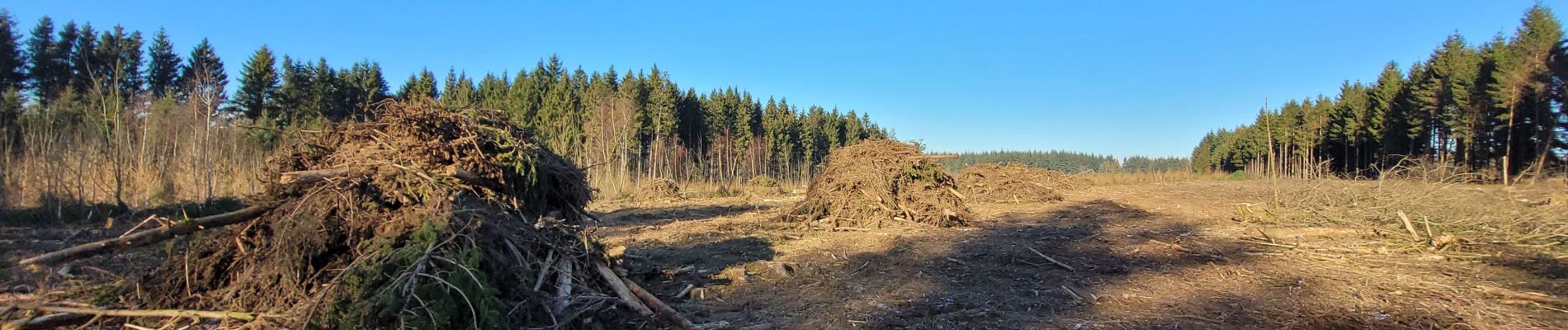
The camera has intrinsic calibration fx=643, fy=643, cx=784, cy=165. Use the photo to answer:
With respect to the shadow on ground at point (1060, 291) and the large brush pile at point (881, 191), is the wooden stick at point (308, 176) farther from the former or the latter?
the large brush pile at point (881, 191)

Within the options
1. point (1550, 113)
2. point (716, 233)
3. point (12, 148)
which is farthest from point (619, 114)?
point (1550, 113)

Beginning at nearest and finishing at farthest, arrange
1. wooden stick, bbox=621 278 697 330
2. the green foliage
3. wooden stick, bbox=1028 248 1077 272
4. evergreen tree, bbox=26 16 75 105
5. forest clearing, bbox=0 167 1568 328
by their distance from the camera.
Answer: the green foliage < wooden stick, bbox=621 278 697 330 < forest clearing, bbox=0 167 1568 328 < wooden stick, bbox=1028 248 1077 272 < evergreen tree, bbox=26 16 75 105

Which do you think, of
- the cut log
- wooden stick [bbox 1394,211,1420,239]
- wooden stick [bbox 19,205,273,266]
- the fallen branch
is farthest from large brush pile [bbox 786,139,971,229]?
the fallen branch

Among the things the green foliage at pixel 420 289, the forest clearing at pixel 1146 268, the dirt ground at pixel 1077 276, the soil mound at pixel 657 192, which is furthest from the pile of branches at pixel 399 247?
the soil mound at pixel 657 192

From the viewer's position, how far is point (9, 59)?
2583 centimetres

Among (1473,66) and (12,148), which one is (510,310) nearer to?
(12,148)

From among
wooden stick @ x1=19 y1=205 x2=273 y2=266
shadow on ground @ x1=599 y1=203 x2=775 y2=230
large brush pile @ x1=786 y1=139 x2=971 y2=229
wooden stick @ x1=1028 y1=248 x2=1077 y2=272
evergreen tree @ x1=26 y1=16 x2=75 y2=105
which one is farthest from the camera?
evergreen tree @ x1=26 y1=16 x2=75 y2=105

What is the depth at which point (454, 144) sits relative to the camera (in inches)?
200

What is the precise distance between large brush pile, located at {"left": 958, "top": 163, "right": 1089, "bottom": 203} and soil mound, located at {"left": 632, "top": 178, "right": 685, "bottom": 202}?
1049 cm

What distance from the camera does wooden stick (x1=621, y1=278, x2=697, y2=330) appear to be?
4.61 metres

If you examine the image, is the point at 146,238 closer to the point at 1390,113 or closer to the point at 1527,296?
the point at 1527,296

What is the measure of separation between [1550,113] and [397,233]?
117 feet

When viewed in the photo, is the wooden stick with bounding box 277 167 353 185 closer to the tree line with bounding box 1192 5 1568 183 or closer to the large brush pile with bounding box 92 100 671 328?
the large brush pile with bounding box 92 100 671 328

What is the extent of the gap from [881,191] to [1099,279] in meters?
5.20
